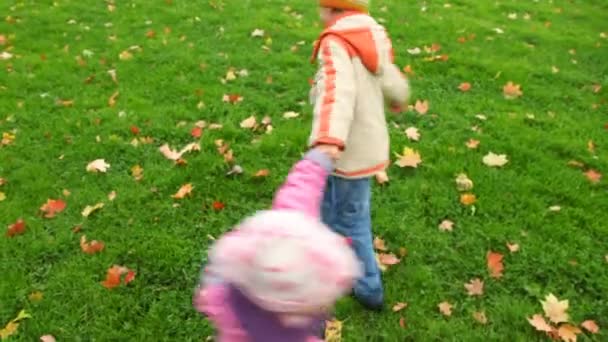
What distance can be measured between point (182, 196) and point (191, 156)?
53cm

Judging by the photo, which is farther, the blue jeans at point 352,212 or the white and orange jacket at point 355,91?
the blue jeans at point 352,212

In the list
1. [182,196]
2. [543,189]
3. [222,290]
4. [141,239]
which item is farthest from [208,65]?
[222,290]

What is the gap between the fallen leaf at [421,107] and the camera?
16.6 feet

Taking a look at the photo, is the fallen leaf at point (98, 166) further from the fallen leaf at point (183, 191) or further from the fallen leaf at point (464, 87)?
the fallen leaf at point (464, 87)

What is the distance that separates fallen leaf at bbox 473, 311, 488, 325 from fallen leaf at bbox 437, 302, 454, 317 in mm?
123

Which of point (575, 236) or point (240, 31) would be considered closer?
point (575, 236)

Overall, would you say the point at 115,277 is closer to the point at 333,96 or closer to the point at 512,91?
the point at 333,96

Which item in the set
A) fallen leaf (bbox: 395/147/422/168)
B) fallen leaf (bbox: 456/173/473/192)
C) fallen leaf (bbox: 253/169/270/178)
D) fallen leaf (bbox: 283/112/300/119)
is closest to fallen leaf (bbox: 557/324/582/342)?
fallen leaf (bbox: 456/173/473/192)

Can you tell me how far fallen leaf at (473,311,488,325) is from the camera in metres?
3.10

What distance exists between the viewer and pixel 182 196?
4004 millimetres

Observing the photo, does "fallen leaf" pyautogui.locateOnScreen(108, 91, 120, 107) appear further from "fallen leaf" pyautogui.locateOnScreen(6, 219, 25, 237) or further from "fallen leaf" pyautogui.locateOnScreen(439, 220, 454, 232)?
"fallen leaf" pyautogui.locateOnScreen(439, 220, 454, 232)

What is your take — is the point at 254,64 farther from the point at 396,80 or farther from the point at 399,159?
the point at 396,80

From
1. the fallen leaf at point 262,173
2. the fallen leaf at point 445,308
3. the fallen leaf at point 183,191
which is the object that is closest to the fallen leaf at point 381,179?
the fallen leaf at point 262,173

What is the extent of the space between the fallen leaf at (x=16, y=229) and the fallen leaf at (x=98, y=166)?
69 cm
